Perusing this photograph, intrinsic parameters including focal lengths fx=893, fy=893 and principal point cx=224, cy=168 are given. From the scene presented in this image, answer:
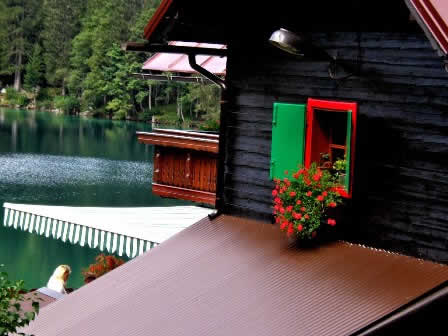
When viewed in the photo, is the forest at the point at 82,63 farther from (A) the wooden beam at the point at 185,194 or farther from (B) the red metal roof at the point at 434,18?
(B) the red metal roof at the point at 434,18

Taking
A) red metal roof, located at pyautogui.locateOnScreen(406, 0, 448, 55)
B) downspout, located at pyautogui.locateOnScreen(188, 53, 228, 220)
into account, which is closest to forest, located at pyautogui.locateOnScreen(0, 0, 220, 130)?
downspout, located at pyautogui.locateOnScreen(188, 53, 228, 220)

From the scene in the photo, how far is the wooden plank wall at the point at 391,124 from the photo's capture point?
789 cm

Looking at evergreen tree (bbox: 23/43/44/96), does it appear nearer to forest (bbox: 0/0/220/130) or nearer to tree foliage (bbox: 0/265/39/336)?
forest (bbox: 0/0/220/130)

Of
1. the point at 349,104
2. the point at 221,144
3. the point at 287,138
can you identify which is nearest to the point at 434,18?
the point at 349,104

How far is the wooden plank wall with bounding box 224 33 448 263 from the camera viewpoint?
789 cm

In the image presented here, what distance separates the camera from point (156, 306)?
874cm

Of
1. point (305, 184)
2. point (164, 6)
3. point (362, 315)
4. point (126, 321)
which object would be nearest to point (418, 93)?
point (305, 184)

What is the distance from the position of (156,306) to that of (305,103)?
8.35 feet

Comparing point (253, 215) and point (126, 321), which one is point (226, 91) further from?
point (126, 321)

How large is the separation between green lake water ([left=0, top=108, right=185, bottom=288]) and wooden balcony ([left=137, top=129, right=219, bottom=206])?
826 cm

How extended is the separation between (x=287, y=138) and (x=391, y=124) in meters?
1.27

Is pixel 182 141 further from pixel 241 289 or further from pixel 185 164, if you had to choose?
pixel 241 289

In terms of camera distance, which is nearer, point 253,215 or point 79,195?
point 253,215

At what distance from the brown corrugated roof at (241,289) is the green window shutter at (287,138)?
768mm
